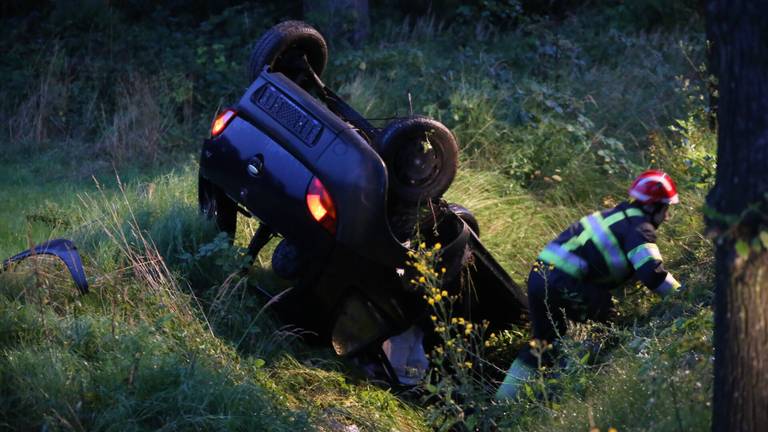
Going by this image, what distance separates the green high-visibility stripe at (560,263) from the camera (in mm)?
6371

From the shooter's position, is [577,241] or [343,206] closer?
[343,206]

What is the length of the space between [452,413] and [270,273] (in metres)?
1.65

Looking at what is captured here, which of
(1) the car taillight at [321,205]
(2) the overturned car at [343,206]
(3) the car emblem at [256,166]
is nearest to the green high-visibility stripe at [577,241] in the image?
(2) the overturned car at [343,206]

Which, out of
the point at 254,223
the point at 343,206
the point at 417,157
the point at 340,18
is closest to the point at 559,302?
the point at 417,157

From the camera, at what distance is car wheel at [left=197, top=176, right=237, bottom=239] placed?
6.53m

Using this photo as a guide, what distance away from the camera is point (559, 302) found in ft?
21.0

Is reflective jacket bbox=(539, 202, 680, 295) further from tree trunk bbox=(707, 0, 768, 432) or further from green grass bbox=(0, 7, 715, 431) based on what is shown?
tree trunk bbox=(707, 0, 768, 432)

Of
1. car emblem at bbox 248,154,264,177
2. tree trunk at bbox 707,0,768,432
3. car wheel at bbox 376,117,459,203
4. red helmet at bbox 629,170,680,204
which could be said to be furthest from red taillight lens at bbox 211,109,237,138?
tree trunk at bbox 707,0,768,432

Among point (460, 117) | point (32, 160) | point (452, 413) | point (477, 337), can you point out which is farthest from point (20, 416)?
point (32, 160)

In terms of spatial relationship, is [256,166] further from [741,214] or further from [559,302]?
[741,214]

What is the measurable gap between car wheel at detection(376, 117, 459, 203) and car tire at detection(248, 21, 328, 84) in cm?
124

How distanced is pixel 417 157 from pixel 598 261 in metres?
1.34

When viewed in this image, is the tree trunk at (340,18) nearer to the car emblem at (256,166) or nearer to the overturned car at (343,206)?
the overturned car at (343,206)

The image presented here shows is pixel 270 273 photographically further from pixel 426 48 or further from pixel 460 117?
pixel 426 48
